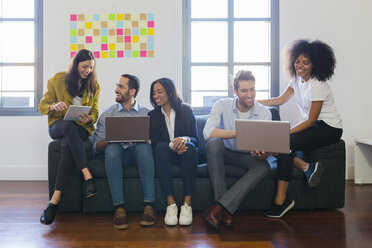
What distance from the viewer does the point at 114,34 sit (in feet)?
11.3

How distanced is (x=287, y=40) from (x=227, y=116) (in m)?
1.63

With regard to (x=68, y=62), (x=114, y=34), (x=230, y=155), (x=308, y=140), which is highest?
(x=114, y=34)

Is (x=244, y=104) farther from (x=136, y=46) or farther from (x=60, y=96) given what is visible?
(x=136, y=46)

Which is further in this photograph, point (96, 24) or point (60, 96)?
point (96, 24)

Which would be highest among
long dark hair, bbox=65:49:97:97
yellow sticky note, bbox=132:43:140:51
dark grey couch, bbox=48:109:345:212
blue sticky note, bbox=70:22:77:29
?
blue sticky note, bbox=70:22:77:29

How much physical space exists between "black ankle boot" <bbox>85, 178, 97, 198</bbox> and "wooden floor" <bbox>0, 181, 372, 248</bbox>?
187 millimetres

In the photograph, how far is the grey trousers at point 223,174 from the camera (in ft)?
6.64

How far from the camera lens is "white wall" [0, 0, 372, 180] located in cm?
344

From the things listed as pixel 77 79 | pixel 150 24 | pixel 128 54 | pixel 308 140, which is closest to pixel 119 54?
pixel 128 54

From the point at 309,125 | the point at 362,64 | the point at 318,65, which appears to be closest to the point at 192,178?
the point at 309,125

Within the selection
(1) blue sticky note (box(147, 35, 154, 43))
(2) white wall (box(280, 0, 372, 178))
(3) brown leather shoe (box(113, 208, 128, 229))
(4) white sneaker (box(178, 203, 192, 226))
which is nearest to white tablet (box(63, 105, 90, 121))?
(3) brown leather shoe (box(113, 208, 128, 229))

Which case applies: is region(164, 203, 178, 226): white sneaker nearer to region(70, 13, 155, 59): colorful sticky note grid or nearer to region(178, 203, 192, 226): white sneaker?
region(178, 203, 192, 226): white sneaker

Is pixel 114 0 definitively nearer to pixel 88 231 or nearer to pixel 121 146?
pixel 121 146

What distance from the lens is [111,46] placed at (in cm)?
345
